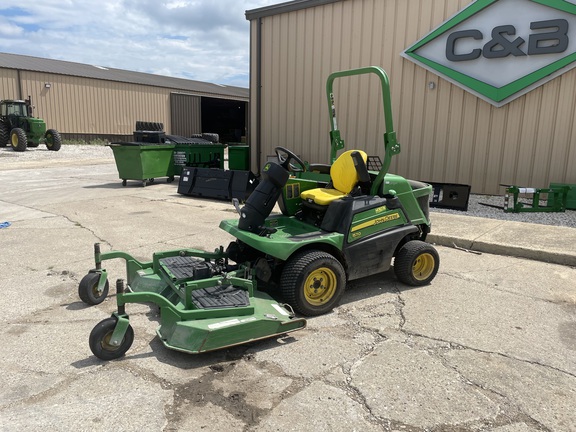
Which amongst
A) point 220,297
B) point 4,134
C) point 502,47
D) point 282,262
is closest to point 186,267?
point 220,297

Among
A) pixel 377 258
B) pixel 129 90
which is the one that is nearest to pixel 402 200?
pixel 377 258

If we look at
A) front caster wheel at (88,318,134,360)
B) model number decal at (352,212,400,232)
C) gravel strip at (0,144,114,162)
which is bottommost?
front caster wheel at (88,318,134,360)

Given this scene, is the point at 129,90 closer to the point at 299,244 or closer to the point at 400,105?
the point at 400,105

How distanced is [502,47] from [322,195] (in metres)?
6.90

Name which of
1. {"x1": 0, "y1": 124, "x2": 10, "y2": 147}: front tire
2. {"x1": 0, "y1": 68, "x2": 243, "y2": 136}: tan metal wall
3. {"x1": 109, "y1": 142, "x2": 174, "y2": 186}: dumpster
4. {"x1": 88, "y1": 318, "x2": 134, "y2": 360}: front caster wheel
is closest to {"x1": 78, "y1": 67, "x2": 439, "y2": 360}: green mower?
{"x1": 88, "y1": 318, "x2": 134, "y2": 360}: front caster wheel

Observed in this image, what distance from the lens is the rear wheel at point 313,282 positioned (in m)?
3.71

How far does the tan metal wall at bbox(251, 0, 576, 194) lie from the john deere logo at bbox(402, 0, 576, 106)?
0.22m

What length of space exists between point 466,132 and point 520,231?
3.51 m

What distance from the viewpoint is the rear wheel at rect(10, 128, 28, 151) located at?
21.1 m

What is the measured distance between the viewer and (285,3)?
11531 millimetres

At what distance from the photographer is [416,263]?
468cm

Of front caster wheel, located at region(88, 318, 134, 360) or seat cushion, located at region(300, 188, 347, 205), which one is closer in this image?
front caster wheel, located at region(88, 318, 134, 360)

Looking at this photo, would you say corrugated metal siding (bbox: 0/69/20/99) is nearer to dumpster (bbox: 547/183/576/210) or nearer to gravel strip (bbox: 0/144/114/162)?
gravel strip (bbox: 0/144/114/162)

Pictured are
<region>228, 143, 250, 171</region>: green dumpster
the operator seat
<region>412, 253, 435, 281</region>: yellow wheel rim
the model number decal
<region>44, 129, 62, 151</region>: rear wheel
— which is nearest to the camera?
the model number decal
